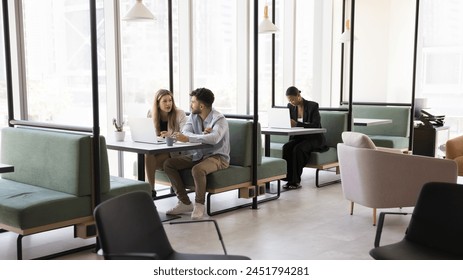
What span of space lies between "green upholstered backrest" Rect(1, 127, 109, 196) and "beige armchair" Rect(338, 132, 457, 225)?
7.28 feet

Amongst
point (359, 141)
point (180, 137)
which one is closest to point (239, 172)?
point (180, 137)

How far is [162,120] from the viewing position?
5.52 metres

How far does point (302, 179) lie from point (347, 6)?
383 centimetres

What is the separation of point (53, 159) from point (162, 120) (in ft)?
5.14

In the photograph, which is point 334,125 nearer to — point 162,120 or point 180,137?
point 162,120

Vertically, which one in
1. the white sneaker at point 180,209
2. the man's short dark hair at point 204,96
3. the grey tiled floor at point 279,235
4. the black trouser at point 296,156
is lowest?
the grey tiled floor at point 279,235

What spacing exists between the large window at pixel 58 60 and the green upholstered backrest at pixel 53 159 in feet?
4.32

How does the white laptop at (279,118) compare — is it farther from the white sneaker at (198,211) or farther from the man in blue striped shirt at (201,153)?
the white sneaker at (198,211)

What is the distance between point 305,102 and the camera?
6.76 m

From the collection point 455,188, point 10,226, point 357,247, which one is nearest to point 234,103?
point 357,247

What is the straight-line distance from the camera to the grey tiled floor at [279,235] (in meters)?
4.08

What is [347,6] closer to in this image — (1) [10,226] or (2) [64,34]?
(2) [64,34]

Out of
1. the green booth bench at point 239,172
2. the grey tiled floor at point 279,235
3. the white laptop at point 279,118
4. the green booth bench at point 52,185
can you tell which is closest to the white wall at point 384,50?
the white laptop at point 279,118

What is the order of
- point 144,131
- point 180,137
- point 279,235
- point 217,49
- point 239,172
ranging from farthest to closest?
point 217,49 < point 239,172 < point 144,131 < point 180,137 < point 279,235
